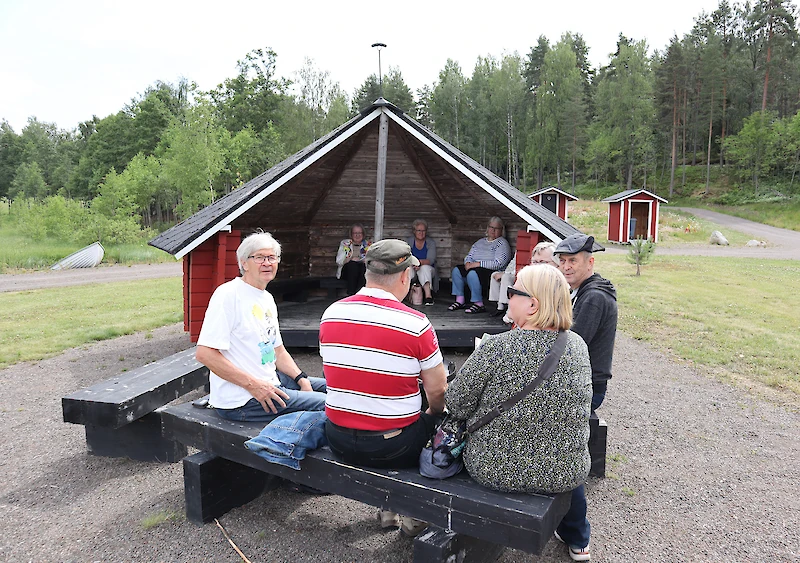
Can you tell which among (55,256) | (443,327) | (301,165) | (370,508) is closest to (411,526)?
(370,508)

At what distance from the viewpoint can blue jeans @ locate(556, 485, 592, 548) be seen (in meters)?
2.82

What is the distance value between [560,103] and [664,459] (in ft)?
157

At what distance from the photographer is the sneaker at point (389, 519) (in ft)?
10.3

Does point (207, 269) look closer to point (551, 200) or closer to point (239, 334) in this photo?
point (239, 334)

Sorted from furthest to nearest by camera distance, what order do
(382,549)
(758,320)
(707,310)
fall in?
1. (707,310)
2. (758,320)
3. (382,549)

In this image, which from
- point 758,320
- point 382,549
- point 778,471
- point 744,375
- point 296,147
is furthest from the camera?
point 296,147

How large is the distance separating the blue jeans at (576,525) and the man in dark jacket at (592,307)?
79cm

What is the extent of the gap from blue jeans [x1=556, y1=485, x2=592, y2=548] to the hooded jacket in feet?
2.71

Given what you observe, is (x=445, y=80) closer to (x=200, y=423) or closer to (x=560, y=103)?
(x=560, y=103)

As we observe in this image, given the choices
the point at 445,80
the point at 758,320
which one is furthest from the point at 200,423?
the point at 445,80

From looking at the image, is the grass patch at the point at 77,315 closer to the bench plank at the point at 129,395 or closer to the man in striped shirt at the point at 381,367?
the bench plank at the point at 129,395

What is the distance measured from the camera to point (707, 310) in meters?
10.7

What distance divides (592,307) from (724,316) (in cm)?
825

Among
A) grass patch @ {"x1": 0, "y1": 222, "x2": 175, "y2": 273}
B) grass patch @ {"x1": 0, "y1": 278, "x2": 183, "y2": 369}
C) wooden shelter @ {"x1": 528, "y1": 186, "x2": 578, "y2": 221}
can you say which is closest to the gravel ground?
grass patch @ {"x1": 0, "y1": 278, "x2": 183, "y2": 369}
